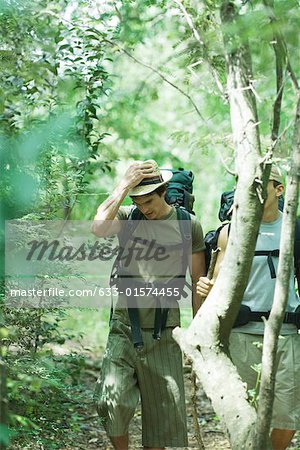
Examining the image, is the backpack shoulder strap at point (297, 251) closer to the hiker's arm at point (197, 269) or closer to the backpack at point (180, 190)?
the hiker's arm at point (197, 269)

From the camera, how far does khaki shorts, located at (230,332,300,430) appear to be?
4.46 metres

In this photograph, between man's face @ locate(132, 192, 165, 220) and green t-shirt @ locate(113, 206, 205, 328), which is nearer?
man's face @ locate(132, 192, 165, 220)

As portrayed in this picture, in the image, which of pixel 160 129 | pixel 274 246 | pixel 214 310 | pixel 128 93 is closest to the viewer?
pixel 214 310

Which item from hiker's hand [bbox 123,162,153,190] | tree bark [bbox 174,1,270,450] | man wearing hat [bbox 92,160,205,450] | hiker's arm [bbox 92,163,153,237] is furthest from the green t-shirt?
tree bark [bbox 174,1,270,450]

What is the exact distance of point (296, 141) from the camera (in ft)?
9.42

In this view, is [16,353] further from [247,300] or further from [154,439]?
[247,300]

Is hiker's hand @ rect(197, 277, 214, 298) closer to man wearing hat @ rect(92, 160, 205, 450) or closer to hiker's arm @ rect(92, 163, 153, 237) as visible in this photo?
man wearing hat @ rect(92, 160, 205, 450)

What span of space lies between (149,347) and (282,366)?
78 centimetres

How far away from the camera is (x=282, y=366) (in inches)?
177

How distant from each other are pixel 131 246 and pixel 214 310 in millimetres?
1324

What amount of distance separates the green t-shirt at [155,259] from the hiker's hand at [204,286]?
36 centimetres

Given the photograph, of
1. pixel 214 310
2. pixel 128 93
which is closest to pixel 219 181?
pixel 128 93

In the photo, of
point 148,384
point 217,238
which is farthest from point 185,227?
point 148,384

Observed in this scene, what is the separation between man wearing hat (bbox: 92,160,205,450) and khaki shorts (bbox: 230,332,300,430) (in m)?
0.40
